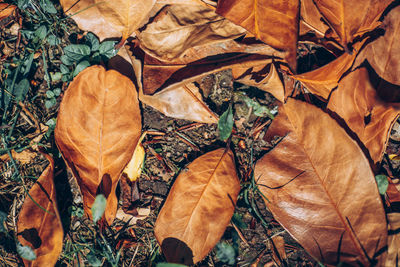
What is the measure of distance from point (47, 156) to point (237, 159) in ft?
4.01

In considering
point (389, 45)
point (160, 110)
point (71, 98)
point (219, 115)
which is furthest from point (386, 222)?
point (71, 98)

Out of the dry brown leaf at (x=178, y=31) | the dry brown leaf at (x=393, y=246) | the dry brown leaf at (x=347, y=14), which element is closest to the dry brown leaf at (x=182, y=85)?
the dry brown leaf at (x=178, y=31)

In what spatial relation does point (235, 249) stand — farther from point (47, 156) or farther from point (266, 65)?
point (47, 156)

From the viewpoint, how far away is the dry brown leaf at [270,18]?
5.53 ft

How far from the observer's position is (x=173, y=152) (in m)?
2.12

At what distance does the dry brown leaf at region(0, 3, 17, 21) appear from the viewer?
212 cm

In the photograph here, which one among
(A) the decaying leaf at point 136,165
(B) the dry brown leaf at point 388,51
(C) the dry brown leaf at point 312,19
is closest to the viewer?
(B) the dry brown leaf at point 388,51

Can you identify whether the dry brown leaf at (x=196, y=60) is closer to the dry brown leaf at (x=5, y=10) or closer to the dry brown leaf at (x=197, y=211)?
the dry brown leaf at (x=197, y=211)

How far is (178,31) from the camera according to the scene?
1847 mm

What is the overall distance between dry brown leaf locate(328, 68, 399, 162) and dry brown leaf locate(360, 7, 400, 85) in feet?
0.31

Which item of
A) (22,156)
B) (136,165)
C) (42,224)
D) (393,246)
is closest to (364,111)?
(393,246)

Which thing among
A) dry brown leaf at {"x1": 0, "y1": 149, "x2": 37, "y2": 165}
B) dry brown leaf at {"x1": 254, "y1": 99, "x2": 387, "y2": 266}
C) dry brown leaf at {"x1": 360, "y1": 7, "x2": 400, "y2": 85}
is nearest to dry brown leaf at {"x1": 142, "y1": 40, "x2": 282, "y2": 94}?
dry brown leaf at {"x1": 254, "y1": 99, "x2": 387, "y2": 266}

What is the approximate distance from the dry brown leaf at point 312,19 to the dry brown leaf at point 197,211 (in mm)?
1024

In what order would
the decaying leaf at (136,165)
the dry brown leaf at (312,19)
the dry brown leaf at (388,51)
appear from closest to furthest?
the dry brown leaf at (388,51) → the dry brown leaf at (312,19) → the decaying leaf at (136,165)
